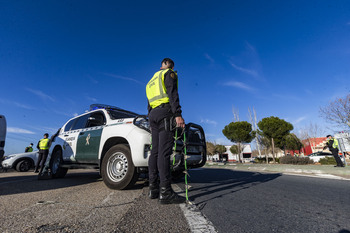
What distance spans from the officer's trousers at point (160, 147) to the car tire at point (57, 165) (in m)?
3.83

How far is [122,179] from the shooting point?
297 centimetres

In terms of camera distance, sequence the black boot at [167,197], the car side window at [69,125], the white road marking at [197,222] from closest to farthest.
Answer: the white road marking at [197,222] → the black boot at [167,197] → the car side window at [69,125]

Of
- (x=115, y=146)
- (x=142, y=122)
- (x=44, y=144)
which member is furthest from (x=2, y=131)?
(x=142, y=122)

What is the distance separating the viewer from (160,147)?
2.28 m

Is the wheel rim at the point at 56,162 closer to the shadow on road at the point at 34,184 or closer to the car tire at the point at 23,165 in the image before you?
the shadow on road at the point at 34,184

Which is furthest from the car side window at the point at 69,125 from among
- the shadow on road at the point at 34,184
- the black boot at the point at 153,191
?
the black boot at the point at 153,191

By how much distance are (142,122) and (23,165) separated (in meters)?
9.96

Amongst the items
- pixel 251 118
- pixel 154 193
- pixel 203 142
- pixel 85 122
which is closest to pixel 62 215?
pixel 154 193

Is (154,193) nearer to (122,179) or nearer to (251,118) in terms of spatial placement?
(122,179)

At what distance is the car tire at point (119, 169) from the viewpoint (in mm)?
2924

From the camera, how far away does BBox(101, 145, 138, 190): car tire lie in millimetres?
2924

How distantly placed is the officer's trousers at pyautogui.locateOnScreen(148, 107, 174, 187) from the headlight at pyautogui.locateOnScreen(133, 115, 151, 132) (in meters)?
0.61

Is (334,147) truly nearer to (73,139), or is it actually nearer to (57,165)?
(73,139)

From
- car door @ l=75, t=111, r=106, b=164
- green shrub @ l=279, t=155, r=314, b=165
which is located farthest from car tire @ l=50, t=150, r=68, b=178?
green shrub @ l=279, t=155, r=314, b=165
